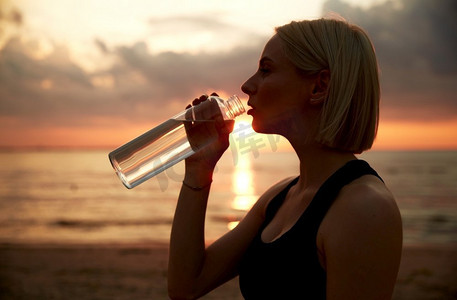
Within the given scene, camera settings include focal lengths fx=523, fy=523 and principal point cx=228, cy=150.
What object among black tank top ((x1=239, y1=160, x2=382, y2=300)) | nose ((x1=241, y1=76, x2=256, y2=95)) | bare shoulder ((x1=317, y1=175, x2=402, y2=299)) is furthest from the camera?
nose ((x1=241, y1=76, x2=256, y2=95))

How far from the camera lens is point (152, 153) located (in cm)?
226

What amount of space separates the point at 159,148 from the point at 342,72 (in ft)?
3.06

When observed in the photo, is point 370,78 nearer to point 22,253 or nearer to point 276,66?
point 276,66

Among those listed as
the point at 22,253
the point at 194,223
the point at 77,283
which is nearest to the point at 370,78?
the point at 194,223

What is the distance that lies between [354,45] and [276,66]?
267 millimetres

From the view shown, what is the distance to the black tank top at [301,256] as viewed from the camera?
160 centimetres

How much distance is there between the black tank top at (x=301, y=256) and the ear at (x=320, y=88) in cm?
23

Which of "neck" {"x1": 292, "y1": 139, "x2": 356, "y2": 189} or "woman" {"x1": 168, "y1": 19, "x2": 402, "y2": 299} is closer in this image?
"woman" {"x1": 168, "y1": 19, "x2": 402, "y2": 299}

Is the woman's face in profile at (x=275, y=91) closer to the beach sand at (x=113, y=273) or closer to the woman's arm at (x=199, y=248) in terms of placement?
the woman's arm at (x=199, y=248)

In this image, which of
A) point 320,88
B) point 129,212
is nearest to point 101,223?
point 129,212

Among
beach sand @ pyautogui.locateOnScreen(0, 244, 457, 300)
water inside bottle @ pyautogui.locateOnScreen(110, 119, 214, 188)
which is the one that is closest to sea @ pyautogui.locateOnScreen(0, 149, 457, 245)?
beach sand @ pyautogui.locateOnScreen(0, 244, 457, 300)

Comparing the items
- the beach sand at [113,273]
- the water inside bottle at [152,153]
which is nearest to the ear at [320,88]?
the water inside bottle at [152,153]

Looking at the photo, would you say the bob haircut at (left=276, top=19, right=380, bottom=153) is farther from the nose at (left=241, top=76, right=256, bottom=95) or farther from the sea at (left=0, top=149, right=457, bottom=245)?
the sea at (left=0, top=149, right=457, bottom=245)

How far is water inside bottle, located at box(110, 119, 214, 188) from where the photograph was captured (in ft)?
7.17
